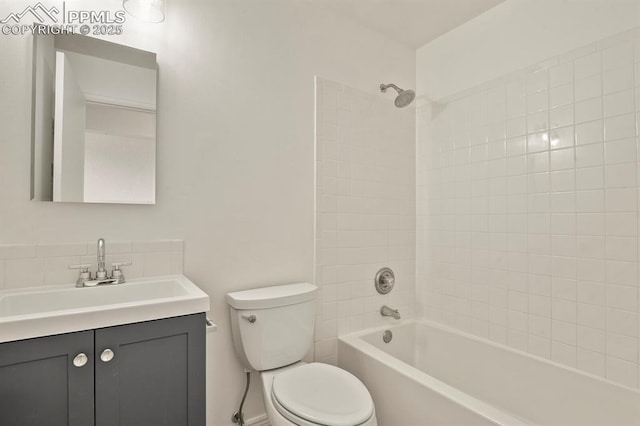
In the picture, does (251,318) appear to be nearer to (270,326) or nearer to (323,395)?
(270,326)

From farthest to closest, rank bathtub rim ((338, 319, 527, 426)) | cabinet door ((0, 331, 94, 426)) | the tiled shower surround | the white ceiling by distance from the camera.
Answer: the white ceiling → the tiled shower surround → bathtub rim ((338, 319, 527, 426)) → cabinet door ((0, 331, 94, 426))

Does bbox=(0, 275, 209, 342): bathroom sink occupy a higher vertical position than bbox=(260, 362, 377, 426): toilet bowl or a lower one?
higher

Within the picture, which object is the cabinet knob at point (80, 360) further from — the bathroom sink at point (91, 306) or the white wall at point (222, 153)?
the white wall at point (222, 153)

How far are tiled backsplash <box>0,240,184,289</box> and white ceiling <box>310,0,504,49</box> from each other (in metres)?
1.65

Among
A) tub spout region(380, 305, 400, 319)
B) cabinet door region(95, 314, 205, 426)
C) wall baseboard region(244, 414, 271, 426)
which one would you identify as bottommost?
wall baseboard region(244, 414, 271, 426)

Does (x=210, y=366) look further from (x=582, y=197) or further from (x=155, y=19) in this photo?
(x=582, y=197)

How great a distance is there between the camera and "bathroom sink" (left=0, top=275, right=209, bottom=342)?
0.92 m

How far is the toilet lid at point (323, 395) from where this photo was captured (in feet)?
3.99

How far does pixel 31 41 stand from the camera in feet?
4.18

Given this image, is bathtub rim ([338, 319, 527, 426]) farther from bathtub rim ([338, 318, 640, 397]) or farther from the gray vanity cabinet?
the gray vanity cabinet

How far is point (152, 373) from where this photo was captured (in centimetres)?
107

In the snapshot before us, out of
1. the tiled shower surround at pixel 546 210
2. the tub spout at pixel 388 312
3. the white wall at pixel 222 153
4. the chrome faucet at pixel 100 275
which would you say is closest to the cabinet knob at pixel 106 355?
the chrome faucet at pixel 100 275

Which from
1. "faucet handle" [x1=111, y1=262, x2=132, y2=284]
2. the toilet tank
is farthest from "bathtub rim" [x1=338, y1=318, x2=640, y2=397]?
"faucet handle" [x1=111, y1=262, x2=132, y2=284]

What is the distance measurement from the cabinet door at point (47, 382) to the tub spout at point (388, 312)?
162 cm
